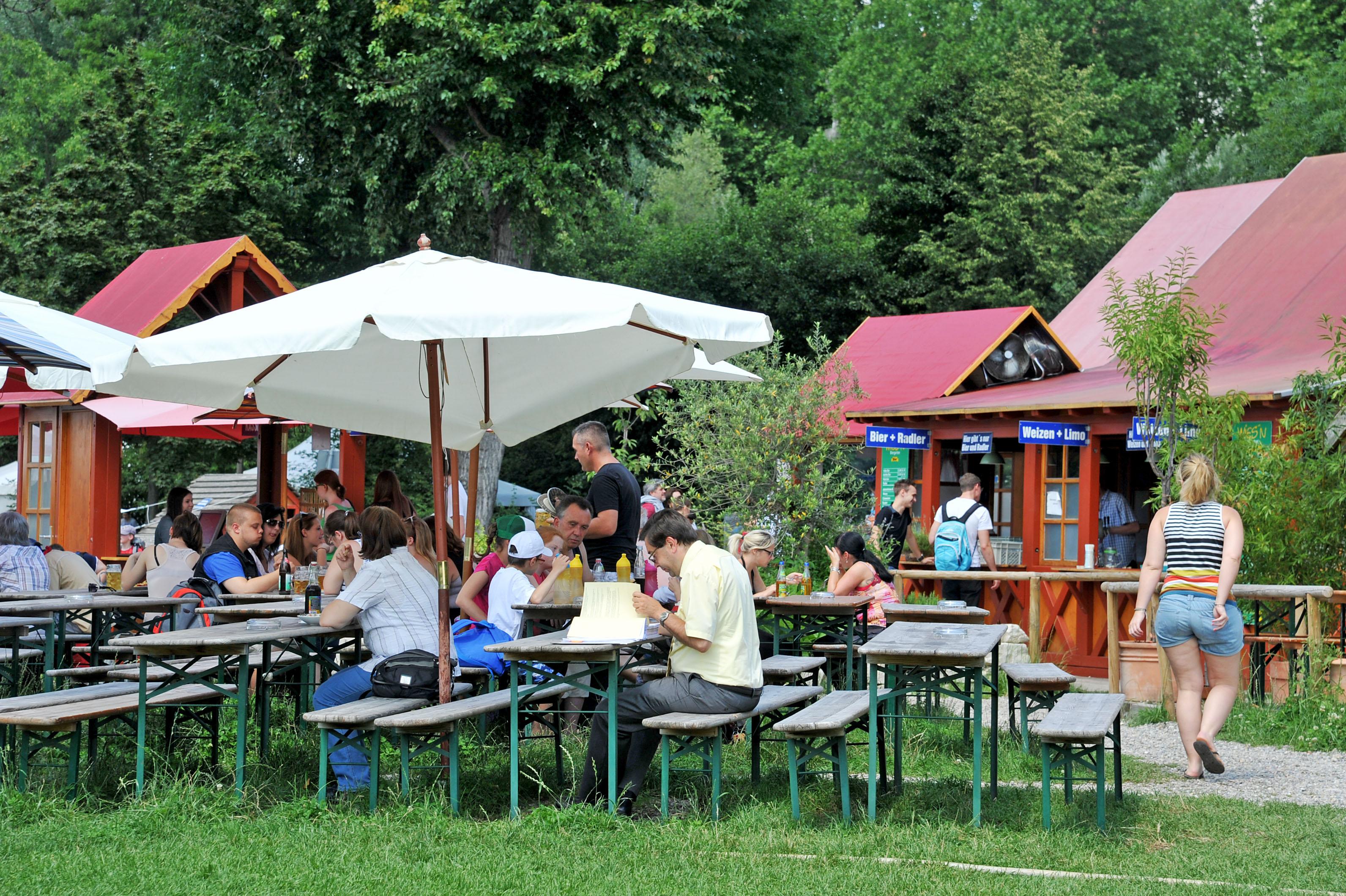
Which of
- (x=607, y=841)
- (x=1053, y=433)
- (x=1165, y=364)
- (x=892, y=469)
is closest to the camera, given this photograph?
(x=607, y=841)

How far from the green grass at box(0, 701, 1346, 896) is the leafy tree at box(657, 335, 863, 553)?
30.2 ft

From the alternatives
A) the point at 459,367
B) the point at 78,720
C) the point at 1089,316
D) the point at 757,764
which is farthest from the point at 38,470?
the point at 1089,316

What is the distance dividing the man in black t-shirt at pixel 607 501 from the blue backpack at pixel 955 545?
5204 mm

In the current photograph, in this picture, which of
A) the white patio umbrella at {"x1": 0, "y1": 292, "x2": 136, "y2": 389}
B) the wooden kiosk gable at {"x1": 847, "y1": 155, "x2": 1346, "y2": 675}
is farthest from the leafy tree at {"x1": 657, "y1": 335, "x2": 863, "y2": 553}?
the white patio umbrella at {"x1": 0, "y1": 292, "x2": 136, "y2": 389}

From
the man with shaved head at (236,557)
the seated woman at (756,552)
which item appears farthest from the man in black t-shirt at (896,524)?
the man with shaved head at (236,557)

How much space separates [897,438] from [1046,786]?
1124cm

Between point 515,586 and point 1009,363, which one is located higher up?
point 1009,363

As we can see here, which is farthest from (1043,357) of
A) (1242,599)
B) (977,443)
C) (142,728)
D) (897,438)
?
(142,728)

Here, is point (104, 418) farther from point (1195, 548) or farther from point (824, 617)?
point (1195, 548)

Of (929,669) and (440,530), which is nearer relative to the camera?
(440,530)

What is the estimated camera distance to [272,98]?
877 inches

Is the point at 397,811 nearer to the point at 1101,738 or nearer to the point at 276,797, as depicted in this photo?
the point at 276,797

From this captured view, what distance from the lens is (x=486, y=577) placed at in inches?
299

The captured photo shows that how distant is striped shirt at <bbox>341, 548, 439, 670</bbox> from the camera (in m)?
6.39
